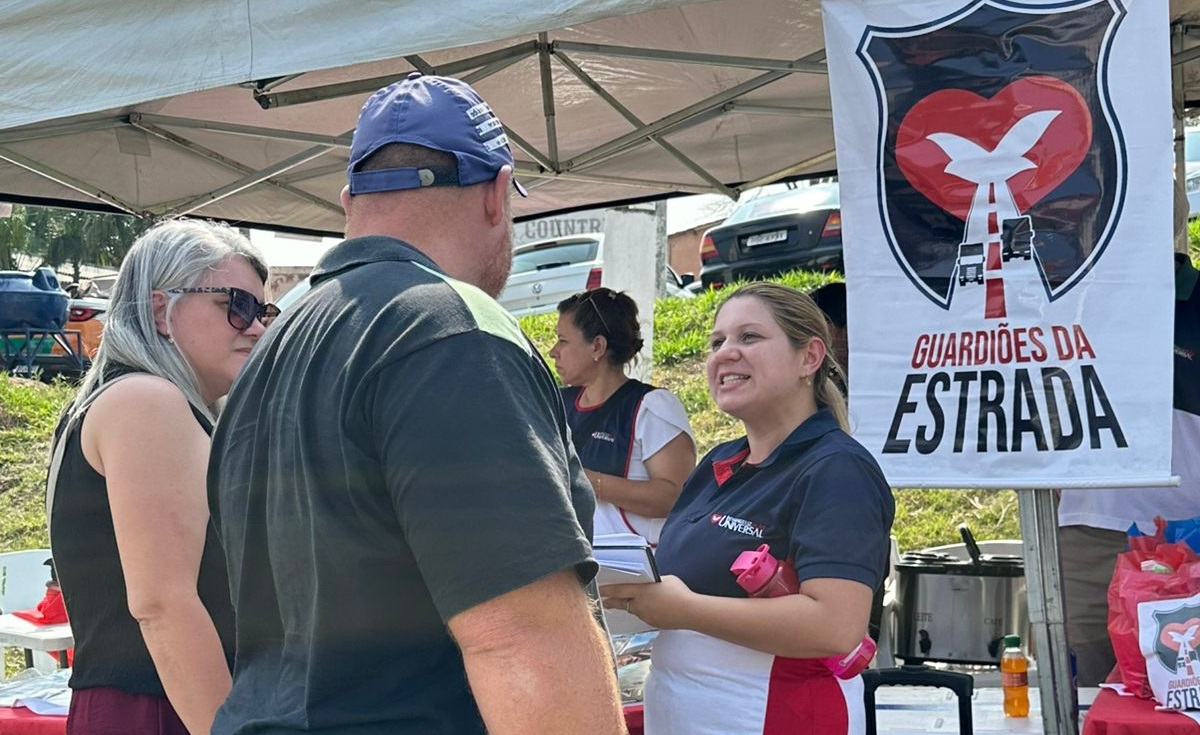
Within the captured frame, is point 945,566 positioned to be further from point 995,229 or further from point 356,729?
point 356,729

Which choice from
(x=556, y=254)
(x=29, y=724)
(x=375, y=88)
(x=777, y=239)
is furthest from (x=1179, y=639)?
(x=556, y=254)

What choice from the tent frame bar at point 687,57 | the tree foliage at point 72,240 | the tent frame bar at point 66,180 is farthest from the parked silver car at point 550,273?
the tree foliage at point 72,240

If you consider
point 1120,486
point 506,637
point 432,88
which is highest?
point 432,88

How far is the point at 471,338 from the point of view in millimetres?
1205

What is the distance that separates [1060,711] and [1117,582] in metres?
0.29

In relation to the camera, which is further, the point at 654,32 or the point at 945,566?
the point at 654,32

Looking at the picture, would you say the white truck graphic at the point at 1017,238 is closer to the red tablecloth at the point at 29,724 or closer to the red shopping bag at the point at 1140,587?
the red shopping bag at the point at 1140,587

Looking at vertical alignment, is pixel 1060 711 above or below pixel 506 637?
below

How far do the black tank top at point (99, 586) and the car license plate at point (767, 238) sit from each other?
11016mm

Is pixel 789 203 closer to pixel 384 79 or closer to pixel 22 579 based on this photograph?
pixel 384 79

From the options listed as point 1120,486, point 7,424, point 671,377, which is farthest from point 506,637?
point 7,424

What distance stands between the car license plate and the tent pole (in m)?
10.3

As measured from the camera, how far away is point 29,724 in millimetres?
3188

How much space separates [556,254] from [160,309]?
43.6 ft
